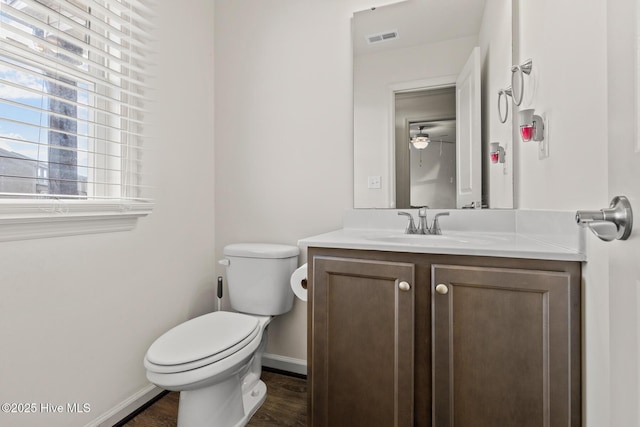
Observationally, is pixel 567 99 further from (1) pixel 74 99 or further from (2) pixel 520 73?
(1) pixel 74 99

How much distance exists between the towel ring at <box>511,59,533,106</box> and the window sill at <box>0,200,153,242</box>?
1.74m

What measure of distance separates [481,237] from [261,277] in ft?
3.64

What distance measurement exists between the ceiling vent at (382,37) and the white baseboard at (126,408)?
2158 millimetres

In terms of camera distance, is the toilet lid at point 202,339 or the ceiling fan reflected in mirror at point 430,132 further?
the ceiling fan reflected in mirror at point 430,132

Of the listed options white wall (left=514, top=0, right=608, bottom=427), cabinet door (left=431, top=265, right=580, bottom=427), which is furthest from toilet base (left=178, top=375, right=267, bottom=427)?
white wall (left=514, top=0, right=608, bottom=427)

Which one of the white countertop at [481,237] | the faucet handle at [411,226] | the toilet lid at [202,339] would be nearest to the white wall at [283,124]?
the white countertop at [481,237]

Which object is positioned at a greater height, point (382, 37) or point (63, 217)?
point (382, 37)

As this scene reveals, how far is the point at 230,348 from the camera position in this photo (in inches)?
52.2

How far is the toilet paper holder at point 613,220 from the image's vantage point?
19.1 inches

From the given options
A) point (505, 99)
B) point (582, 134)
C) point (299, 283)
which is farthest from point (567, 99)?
point (299, 283)

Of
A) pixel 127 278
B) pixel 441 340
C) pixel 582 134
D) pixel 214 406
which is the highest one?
pixel 582 134

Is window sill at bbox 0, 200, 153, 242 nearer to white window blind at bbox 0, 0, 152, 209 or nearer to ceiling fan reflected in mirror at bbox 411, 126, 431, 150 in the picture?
white window blind at bbox 0, 0, 152, 209

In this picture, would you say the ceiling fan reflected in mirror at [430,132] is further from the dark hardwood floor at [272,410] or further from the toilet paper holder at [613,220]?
the dark hardwood floor at [272,410]

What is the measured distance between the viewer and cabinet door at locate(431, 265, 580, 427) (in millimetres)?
940
